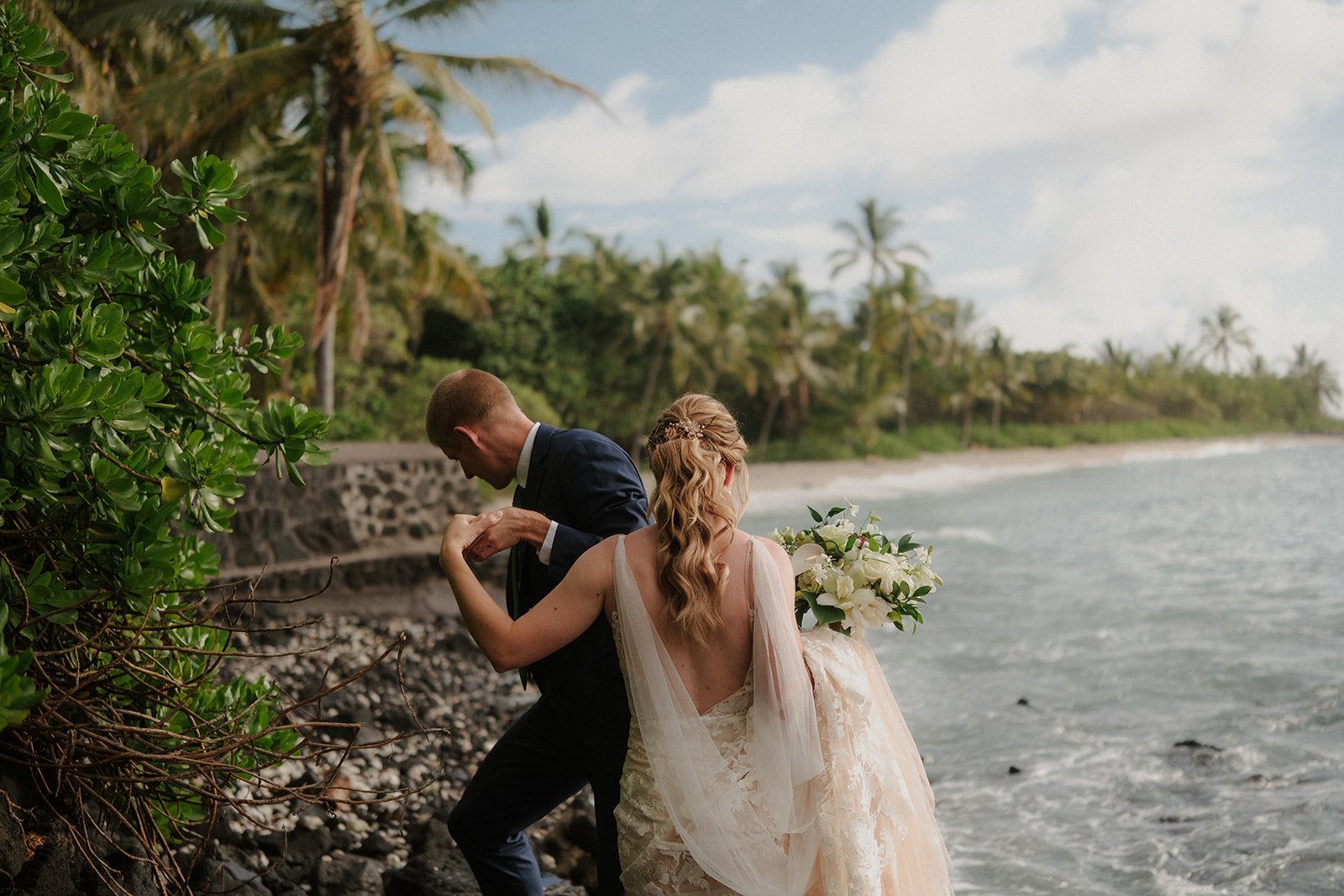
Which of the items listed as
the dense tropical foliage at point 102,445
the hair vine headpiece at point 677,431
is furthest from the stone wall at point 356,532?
the hair vine headpiece at point 677,431

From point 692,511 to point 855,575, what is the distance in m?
0.67

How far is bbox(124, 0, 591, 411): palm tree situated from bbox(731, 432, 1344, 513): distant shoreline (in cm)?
1067

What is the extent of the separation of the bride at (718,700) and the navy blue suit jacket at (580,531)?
184 mm

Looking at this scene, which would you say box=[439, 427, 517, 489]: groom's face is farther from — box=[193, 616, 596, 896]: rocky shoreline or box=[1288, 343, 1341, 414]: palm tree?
box=[1288, 343, 1341, 414]: palm tree

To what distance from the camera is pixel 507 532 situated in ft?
9.14

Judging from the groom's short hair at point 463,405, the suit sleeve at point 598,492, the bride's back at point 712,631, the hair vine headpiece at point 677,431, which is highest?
the groom's short hair at point 463,405

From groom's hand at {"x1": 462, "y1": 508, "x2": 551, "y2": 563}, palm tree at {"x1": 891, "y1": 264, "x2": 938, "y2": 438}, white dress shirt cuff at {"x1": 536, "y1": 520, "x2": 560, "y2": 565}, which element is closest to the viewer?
groom's hand at {"x1": 462, "y1": 508, "x2": 551, "y2": 563}

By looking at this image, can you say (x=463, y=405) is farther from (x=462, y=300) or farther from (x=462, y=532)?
(x=462, y=300)

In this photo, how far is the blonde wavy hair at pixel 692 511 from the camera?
2596 mm

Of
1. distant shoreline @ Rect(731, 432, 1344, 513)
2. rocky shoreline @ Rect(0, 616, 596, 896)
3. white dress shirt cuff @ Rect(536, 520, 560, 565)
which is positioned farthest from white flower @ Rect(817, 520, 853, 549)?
distant shoreline @ Rect(731, 432, 1344, 513)

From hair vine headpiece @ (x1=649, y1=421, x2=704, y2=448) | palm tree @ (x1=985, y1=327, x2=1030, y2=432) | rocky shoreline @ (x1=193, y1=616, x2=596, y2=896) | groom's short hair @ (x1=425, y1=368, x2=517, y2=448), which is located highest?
palm tree @ (x1=985, y1=327, x2=1030, y2=432)

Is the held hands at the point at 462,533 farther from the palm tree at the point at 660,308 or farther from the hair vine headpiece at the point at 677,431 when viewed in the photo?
the palm tree at the point at 660,308

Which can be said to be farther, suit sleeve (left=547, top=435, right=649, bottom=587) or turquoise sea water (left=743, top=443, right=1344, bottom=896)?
turquoise sea water (left=743, top=443, right=1344, bottom=896)

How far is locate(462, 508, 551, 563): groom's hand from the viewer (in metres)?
2.74
